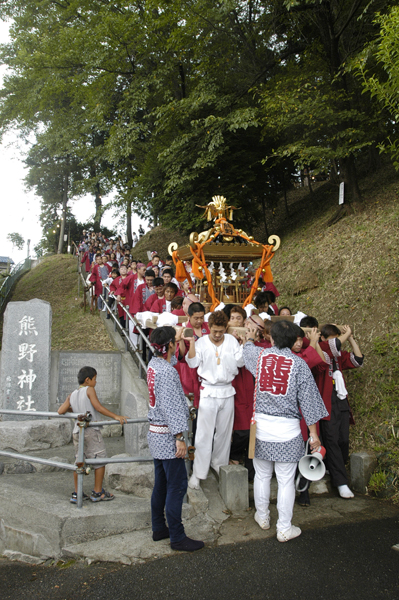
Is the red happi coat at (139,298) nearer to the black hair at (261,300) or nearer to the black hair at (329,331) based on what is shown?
the black hair at (261,300)

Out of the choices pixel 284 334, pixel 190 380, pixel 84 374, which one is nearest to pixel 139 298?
pixel 190 380

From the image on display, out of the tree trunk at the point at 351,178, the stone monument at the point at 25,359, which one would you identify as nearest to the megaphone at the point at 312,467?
the stone monument at the point at 25,359

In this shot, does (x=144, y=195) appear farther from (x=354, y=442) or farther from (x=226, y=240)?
(x=354, y=442)

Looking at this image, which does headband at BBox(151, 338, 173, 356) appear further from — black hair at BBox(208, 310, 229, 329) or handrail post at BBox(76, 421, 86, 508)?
handrail post at BBox(76, 421, 86, 508)

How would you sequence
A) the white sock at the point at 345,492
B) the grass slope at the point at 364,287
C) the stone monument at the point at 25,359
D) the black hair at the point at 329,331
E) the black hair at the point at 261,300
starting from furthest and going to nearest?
the stone monument at the point at 25,359 < the black hair at the point at 261,300 < the grass slope at the point at 364,287 < the black hair at the point at 329,331 < the white sock at the point at 345,492

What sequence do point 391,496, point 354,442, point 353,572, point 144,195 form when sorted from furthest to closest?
1. point 144,195
2. point 354,442
3. point 391,496
4. point 353,572

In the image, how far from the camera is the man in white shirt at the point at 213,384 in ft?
13.5

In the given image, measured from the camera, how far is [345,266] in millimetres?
9828

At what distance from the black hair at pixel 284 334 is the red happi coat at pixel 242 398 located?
3.34ft

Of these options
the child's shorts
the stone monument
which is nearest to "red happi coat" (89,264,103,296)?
the stone monument

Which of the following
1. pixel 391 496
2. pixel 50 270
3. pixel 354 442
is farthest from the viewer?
pixel 50 270

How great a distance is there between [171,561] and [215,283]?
439cm

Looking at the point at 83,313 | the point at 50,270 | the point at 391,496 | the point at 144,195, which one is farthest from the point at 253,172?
the point at 391,496

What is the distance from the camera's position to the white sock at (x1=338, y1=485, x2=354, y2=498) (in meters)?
4.42
